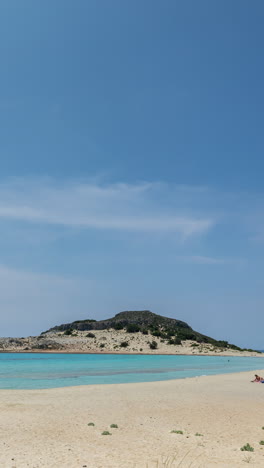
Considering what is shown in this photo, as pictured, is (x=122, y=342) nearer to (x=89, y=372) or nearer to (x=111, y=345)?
(x=111, y=345)

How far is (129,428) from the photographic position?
19.3 m

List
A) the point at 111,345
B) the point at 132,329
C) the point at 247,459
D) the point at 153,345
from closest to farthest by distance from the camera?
the point at 247,459 < the point at 153,345 < the point at 111,345 < the point at 132,329

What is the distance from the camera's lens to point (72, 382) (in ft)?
141

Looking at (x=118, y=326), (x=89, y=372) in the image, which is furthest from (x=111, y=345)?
(x=89, y=372)

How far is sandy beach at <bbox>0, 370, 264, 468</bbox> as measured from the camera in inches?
532

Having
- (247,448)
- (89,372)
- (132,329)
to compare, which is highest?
(132,329)

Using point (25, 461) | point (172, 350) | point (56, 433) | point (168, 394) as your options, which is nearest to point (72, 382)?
point (168, 394)

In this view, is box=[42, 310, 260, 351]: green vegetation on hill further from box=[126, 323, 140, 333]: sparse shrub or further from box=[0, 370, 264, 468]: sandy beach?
box=[0, 370, 264, 468]: sandy beach

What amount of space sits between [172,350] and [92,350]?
24.5m

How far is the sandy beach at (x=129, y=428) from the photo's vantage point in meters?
13.5

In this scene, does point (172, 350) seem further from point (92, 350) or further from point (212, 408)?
point (212, 408)

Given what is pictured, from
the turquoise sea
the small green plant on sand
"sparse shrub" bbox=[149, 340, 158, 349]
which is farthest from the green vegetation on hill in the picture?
the small green plant on sand

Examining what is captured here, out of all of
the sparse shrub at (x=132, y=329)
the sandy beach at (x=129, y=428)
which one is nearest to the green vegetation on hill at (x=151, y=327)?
the sparse shrub at (x=132, y=329)

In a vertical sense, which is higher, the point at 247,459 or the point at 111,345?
the point at 111,345
